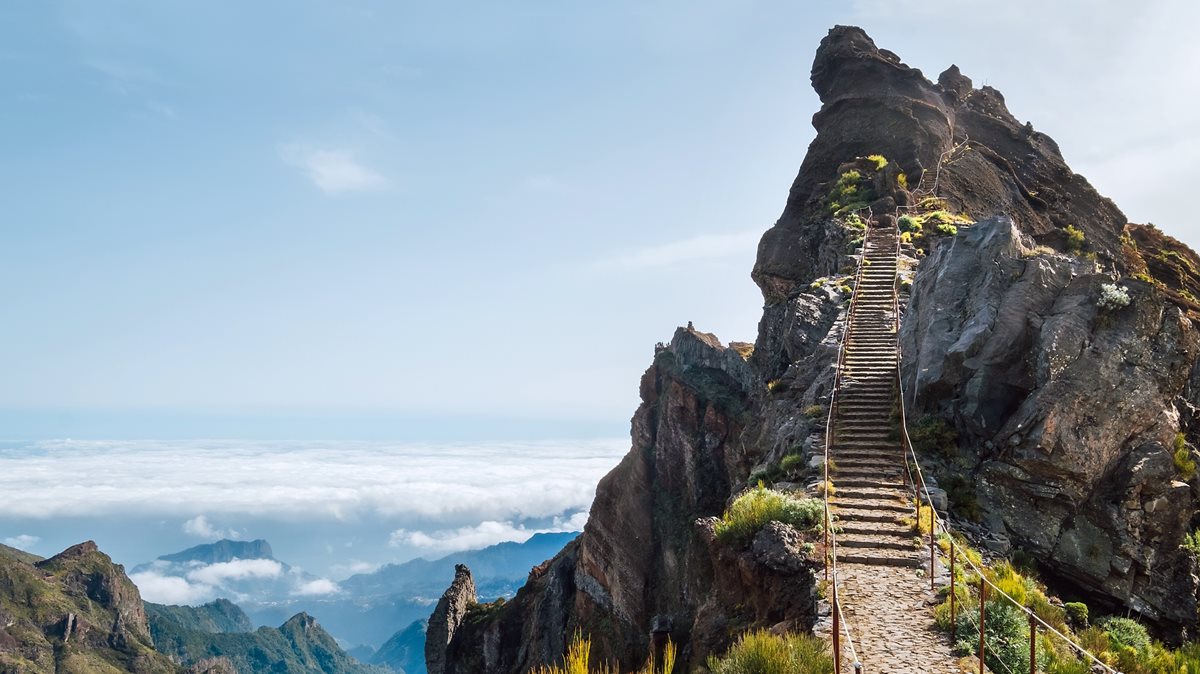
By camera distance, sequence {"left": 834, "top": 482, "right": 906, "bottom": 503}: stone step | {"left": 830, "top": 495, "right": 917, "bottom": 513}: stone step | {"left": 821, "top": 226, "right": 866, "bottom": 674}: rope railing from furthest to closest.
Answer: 1. {"left": 834, "top": 482, "right": 906, "bottom": 503}: stone step
2. {"left": 830, "top": 495, "right": 917, "bottom": 513}: stone step
3. {"left": 821, "top": 226, "right": 866, "bottom": 674}: rope railing

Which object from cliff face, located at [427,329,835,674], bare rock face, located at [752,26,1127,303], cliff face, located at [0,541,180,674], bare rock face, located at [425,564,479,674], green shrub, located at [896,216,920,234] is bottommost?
cliff face, located at [0,541,180,674]

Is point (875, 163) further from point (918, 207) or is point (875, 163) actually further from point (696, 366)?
point (696, 366)

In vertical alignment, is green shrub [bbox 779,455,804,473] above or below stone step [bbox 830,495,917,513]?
above

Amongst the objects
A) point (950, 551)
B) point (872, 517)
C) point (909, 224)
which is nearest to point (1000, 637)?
point (950, 551)

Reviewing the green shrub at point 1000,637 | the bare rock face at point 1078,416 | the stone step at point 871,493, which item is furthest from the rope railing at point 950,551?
the bare rock face at point 1078,416

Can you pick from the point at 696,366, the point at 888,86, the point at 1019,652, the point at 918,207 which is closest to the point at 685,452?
the point at 696,366

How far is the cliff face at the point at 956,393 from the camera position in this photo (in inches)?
677

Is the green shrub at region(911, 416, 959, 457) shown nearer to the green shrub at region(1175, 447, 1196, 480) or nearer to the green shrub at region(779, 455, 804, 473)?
the green shrub at region(779, 455, 804, 473)

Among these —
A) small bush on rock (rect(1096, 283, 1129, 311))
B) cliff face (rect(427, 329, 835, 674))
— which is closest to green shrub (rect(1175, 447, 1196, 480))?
small bush on rock (rect(1096, 283, 1129, 311))

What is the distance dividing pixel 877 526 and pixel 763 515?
2508 mm

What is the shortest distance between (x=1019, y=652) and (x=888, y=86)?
4718 cm

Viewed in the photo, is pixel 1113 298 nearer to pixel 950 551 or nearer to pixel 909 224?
pixel 950 551

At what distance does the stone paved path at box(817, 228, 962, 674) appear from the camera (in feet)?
39.5

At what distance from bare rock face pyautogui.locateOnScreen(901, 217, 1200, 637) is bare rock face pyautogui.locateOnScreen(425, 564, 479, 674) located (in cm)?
5250
